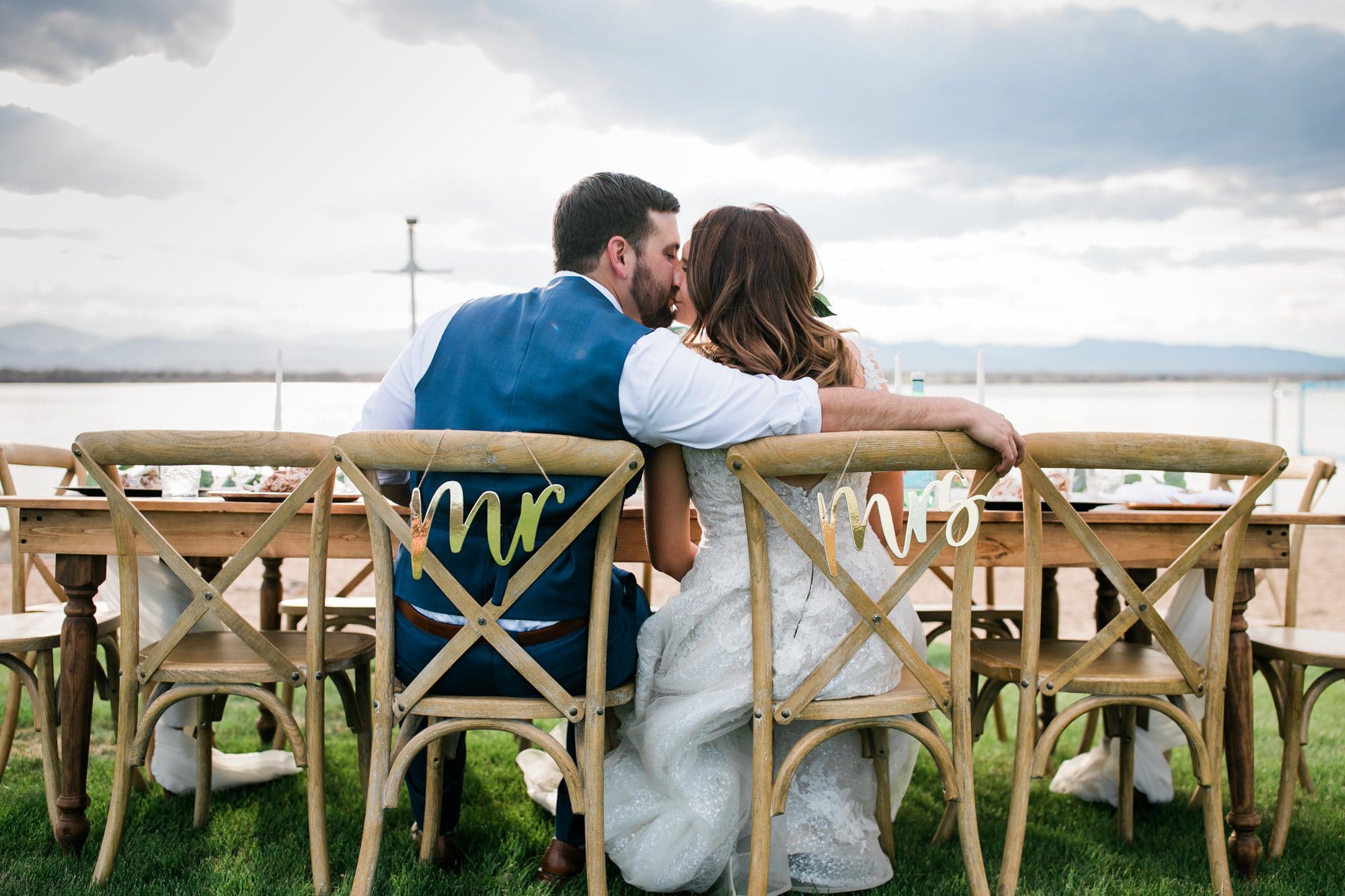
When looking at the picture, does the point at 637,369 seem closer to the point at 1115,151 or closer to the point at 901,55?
the point at 901,55

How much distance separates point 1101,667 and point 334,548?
142 cm

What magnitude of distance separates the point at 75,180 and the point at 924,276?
3816cm

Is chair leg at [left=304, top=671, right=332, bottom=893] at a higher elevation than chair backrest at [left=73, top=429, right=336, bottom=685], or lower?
lower

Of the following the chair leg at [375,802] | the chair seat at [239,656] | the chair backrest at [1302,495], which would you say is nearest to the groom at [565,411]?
the chair leg at [375,802]

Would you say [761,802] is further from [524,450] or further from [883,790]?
[524,450]

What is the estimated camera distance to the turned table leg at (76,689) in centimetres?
182

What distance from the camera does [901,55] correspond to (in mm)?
40469

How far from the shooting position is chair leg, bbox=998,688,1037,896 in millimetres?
1581

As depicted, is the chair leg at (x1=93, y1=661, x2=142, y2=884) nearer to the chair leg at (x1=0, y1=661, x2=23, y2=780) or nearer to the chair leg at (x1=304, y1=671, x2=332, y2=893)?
the chair leg at (x1=304, y1=671, x2=332, y2=893)

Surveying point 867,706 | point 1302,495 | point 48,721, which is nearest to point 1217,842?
point 867,706

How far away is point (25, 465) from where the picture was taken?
2484 millimetres

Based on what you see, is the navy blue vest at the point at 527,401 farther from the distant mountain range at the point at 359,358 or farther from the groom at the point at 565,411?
the distant mountain range at the point at 359,358

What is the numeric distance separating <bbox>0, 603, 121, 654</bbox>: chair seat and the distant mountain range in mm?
2759

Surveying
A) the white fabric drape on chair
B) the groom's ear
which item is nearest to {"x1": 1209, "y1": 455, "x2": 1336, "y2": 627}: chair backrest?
the white fabric drape on chair
